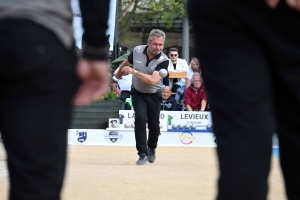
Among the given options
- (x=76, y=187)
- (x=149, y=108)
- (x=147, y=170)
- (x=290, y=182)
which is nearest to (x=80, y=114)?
(x=149, y=108)

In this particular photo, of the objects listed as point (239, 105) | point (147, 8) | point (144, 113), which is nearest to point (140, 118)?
point (144, 113)

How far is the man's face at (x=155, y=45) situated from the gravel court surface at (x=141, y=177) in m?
1.57

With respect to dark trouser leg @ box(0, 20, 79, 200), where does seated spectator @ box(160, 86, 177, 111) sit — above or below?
above

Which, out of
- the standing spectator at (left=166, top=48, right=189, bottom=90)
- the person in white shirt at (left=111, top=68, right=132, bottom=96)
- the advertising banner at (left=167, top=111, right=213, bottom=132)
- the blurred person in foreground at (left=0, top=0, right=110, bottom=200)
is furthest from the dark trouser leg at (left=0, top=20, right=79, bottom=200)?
the standing spectator at (left=166, top=48, right=189, bottom=90)

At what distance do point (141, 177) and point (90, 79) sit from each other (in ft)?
20.2

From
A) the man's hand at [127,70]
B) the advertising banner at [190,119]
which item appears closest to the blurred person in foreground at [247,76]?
the man's hand at [127,70]

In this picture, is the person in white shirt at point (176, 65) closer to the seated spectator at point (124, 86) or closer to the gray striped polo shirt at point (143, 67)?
the seated spectator at point (124, 86)

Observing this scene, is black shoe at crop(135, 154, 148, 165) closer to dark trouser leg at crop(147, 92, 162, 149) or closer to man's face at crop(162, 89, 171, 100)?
dark trouser leg at crop(147, 92, 162, 149)

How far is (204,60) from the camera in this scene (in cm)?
285

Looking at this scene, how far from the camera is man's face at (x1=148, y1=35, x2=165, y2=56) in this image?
416 inches

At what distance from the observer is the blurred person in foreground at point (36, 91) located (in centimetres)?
241

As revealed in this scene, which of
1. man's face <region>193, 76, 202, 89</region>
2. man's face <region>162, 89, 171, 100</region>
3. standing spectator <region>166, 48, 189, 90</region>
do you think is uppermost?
standing spectator <region>166, 48, 189, 90</region>

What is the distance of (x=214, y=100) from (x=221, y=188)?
0.32 meters

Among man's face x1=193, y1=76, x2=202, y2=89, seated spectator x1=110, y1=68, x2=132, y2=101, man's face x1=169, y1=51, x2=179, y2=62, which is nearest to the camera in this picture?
man's face x1=193, y1=76, x2=202, y2=89
